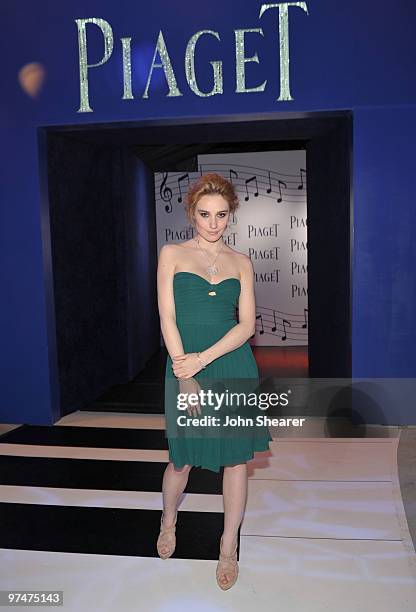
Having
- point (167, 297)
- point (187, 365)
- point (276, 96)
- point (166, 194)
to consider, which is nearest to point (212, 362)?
point (187, 365)

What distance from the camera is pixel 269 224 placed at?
848cm

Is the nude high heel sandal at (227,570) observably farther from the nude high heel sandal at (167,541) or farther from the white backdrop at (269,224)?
the white backdrop at (269,224)

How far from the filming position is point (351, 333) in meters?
4.25

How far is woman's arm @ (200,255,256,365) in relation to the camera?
2.17 meters

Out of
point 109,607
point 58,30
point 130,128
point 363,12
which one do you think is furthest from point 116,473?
point 363,12

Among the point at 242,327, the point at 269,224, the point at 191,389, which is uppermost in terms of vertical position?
the point at 269,224

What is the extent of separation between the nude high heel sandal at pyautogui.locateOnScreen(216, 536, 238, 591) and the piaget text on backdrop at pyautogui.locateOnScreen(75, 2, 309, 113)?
3.13m

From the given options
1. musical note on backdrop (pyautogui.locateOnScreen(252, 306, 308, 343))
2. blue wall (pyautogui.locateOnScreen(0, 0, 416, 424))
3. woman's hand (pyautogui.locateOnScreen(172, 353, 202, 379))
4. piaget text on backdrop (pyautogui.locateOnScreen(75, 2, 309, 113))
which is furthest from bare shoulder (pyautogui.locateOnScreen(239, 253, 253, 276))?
musical note on backdrop (pyautogui.locateOnScreen(252, 306, 308, 343))

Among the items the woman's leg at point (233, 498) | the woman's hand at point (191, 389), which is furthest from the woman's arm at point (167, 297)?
the woman's leg at point (233, 498)

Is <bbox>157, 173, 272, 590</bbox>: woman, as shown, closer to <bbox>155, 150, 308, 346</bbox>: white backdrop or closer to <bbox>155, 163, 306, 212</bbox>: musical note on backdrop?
<bbox>155, 150, 308, 346</bbox>: white backdrop

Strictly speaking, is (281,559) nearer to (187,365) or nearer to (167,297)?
(187,365)

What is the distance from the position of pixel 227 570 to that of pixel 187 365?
2.74 ft

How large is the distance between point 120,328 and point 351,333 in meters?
2.77

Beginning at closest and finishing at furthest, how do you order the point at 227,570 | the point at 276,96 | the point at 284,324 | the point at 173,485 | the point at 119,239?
the point at 227,570 → the point at 173,485 → the point at 276,96 → the point at 119,239 → the point at 284,324
